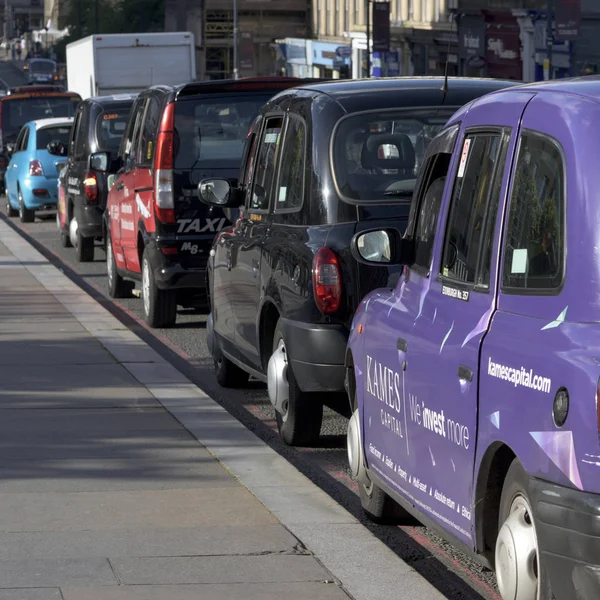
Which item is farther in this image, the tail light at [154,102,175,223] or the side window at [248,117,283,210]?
the tail light at [154,102,175,223]

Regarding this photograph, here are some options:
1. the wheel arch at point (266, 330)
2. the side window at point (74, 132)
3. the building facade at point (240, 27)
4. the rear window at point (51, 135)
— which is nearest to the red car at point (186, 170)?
the wheel arch at point (266, 330)

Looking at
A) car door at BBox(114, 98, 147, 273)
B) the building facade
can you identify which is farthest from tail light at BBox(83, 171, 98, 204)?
the building facade

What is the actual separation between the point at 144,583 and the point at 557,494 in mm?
1923

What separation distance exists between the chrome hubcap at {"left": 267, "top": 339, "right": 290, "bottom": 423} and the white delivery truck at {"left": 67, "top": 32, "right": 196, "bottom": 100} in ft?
108

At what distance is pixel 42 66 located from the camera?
117 m

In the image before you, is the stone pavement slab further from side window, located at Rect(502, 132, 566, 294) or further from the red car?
the red car

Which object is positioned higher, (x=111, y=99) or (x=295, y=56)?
(x=111, y=99)

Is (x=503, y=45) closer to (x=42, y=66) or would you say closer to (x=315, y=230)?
(x=315, y=230)

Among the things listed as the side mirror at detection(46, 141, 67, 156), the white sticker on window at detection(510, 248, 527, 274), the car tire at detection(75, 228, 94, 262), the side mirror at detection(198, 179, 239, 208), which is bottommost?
the car tire at detection(75, 228, 94, 262)

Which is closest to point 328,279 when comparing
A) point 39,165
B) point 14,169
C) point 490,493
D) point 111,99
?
point 490,493

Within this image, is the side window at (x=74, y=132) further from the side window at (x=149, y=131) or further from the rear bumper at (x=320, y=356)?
the rear bumper at (x=320, y=356)

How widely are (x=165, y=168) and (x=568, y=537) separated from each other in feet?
29.7

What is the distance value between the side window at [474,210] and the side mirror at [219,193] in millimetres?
4401

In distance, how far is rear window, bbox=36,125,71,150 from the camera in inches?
1069
